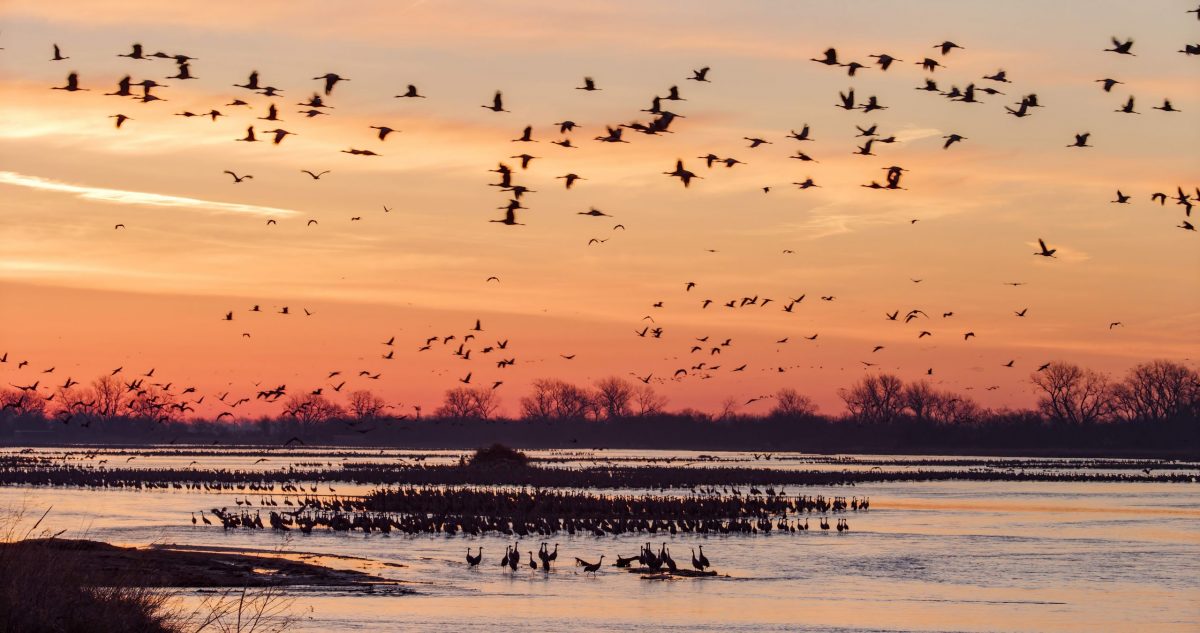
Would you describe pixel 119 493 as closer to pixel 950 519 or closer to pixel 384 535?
pixel 384 535

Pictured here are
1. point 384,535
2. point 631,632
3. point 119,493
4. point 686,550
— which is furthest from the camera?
point 119,493

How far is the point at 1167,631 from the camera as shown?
32.9 m

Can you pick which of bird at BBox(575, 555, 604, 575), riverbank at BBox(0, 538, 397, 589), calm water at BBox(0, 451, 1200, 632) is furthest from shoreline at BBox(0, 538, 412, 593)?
bird at BBox(575, 555, 604, 575)

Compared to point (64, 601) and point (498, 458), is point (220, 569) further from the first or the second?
point (498, 458)

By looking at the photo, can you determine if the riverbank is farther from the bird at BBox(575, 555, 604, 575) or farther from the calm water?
the bird at BBox(575, 555, 604, 575)

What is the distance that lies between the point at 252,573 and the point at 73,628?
679 inches

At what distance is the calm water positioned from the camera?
3409 centimetres

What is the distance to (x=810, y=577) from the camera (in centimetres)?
4272

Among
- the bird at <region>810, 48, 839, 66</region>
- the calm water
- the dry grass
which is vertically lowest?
the calm water

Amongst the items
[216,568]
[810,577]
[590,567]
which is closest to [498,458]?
[590,567]

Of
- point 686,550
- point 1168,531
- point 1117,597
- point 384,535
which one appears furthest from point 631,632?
point 1168,531

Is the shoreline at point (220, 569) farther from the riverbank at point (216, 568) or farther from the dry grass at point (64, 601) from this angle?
the dry grass at point (64, 601)

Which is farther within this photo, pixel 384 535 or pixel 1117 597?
pixel 384 535

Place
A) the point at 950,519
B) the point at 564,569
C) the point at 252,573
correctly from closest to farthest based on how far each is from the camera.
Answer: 1. the point at 252,573
2. the point at 564,569
3. the point at 950,519
